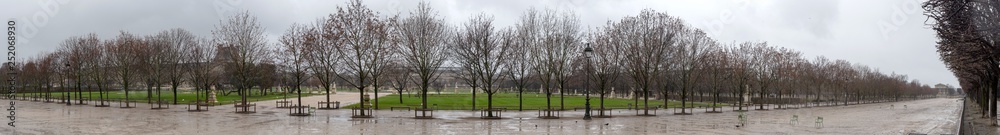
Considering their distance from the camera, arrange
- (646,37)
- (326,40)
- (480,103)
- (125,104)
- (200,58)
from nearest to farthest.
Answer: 1. (326,40)
2. (646,37)
3. (125,104)
4. (200,58)
5. (480,103)

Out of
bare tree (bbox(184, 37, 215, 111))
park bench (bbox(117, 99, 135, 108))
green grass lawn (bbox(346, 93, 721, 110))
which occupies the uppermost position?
bare tree (bbox(184, 37, 215, 111))

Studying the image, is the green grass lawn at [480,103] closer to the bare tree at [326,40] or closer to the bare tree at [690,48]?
the bare tree at [690,48]

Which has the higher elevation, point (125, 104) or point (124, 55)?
point (124, 55)

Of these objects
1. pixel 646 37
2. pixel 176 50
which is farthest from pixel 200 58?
pixel 646 37

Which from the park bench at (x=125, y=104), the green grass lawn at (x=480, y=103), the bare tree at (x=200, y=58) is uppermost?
the bare tree at (x=200, y=58)

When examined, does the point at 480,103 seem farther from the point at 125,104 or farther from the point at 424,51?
the point at 125,104

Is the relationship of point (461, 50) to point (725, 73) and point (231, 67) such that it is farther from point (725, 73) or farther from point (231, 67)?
point (725, 73)

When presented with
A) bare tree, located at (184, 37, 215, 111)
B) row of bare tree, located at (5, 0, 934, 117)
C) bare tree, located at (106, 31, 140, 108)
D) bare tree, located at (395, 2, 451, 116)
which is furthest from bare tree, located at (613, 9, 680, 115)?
bare tree, located at (106, 31, 140, 108)

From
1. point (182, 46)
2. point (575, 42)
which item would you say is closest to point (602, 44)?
point (575, 42)

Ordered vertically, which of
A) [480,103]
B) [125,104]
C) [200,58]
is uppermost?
[200,58]

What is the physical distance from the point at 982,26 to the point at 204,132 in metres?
25.0

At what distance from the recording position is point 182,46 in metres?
55.4

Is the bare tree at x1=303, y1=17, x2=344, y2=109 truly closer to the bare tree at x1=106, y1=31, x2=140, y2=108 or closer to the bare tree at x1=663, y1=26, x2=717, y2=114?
the bare tree at x1=106, y1=31, x2=140, y2=108

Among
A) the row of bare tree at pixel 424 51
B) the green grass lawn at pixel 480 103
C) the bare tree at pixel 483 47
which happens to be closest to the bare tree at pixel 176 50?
the row of bare tree at pixel 424 51
